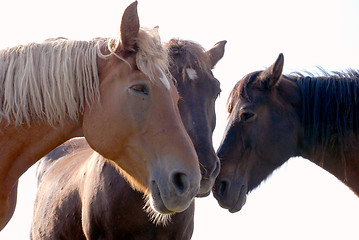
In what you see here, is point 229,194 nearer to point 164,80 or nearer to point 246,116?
point 246,116

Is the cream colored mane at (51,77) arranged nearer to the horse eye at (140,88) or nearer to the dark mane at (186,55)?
the horse eye at (140,88)

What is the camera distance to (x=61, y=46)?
3.45m

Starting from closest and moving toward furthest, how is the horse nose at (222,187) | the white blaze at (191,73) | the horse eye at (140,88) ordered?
the horse eye at (140,88) → the white blaze at (191,73) → the horse nose at (222,187)

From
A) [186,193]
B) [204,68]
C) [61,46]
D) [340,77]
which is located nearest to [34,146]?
[61,46]

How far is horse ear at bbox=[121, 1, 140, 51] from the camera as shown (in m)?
3.30

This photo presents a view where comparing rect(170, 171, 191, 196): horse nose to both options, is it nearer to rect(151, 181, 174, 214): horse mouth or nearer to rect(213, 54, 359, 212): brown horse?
rect(151, 181, 174, 214): horse mouth

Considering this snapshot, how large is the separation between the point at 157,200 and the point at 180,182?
0.76ft

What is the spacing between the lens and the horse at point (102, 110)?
3.26m

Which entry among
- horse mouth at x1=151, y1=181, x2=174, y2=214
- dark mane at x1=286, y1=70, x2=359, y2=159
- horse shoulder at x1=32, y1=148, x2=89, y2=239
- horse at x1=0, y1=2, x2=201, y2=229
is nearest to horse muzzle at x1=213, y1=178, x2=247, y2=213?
dark mane at x1=286, y1=70, x2=359, y2=159

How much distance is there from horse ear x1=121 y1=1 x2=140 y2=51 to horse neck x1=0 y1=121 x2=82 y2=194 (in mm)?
723

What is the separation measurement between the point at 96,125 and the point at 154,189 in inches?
25.0

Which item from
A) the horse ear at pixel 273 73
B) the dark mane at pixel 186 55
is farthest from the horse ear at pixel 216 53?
the horse ear at pixel 273 73

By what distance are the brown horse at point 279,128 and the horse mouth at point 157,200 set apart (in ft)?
6.90

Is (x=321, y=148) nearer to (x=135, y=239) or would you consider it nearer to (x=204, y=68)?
(x=204, y=68)
